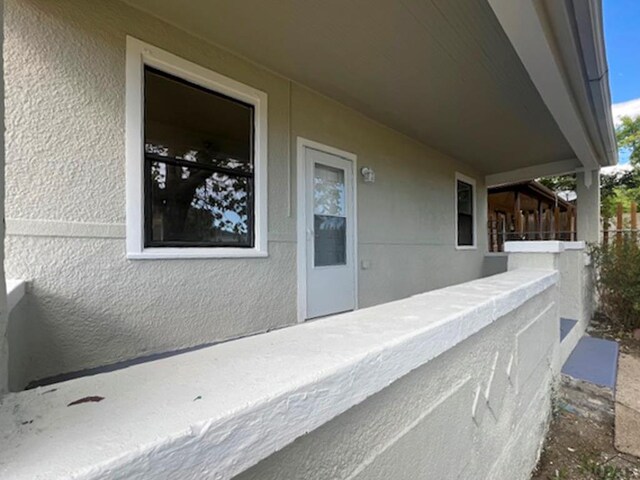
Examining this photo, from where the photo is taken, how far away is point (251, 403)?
0.63 metres

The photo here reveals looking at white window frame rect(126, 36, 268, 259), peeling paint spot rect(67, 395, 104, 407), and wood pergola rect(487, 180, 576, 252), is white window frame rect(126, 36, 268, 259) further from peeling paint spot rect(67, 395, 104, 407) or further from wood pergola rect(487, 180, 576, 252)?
wood pergola rect(487, 180, 576, 252)

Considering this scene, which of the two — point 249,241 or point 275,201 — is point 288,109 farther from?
point 249,241

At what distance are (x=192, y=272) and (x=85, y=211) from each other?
91 centimetres

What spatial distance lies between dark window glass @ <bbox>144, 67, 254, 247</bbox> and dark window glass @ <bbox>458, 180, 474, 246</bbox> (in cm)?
525

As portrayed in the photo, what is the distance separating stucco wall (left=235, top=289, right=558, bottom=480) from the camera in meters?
0.81

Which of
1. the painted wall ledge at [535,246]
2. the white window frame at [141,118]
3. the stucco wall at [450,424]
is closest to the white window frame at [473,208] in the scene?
the painted wall ledge at [535,246]

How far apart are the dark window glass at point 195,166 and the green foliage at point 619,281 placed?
17.4ft

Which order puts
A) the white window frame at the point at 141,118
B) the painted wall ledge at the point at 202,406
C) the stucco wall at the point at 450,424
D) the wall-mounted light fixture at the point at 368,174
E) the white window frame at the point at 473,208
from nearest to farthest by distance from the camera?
the painted wall ledge at the point at 202,406 < the stucco wall at the point at 450,424 < the white window frame at the point at 141,118 < the wall-mounted light fixture at the point at 368,174 < the white window frame at the point at 473,208

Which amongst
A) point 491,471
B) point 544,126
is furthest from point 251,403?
point 544,126

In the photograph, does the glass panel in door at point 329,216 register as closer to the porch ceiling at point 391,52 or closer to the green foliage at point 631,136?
the porch ceiling at point 391,52

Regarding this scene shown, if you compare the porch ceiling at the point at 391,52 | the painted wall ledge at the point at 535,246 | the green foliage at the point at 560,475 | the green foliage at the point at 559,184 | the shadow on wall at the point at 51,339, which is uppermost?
the green foliage at the point at 559,184

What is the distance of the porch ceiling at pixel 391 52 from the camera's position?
274cm

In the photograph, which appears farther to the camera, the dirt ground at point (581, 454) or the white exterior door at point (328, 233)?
the white exterior door at point (328, 233)

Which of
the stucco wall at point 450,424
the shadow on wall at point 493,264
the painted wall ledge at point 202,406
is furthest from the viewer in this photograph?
the shadow on wall at point 493,264
